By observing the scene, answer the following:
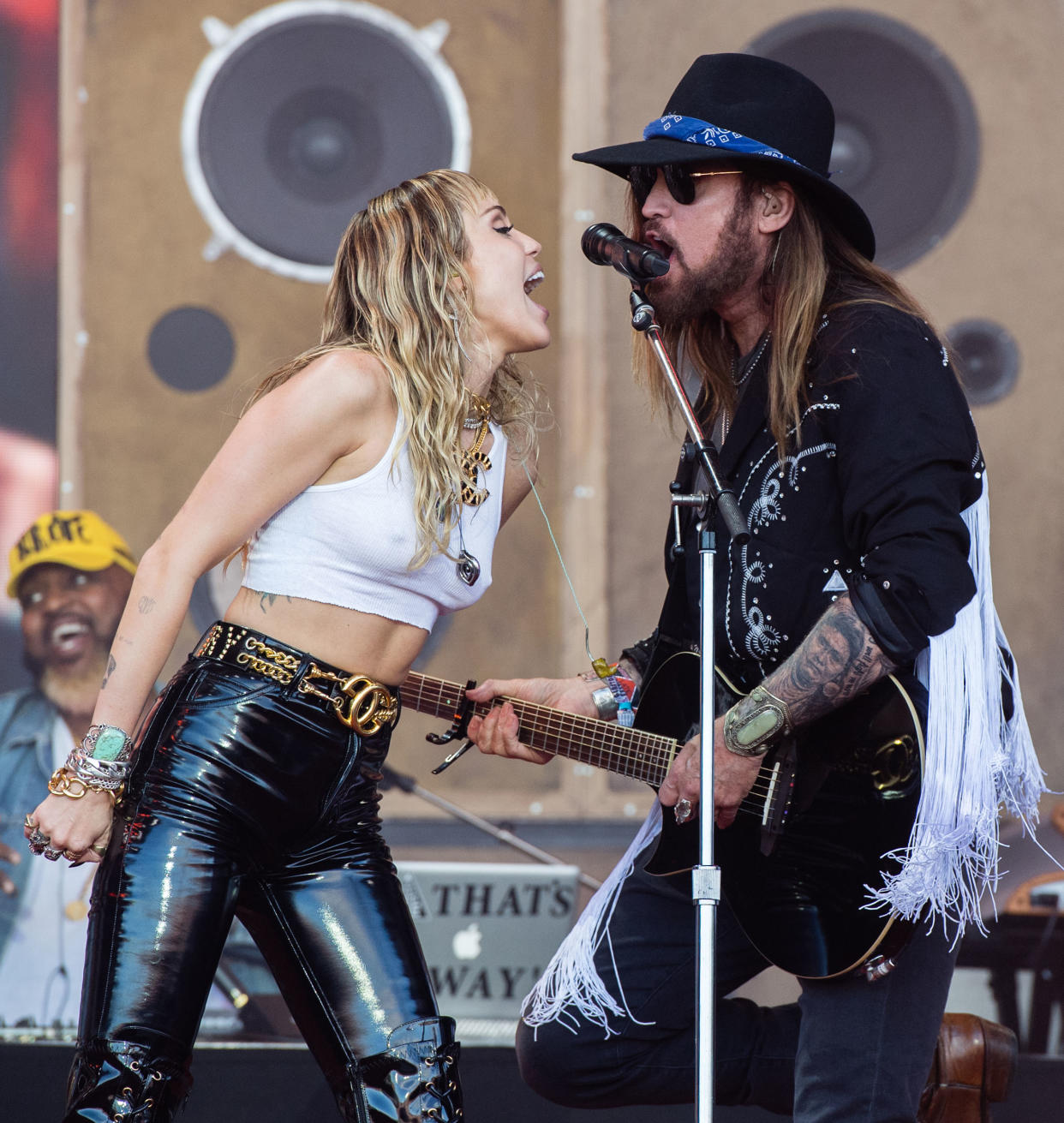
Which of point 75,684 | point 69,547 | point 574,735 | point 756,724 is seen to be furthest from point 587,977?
point 69,547

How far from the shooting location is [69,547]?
160 inches

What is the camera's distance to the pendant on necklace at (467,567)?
2.08 meters

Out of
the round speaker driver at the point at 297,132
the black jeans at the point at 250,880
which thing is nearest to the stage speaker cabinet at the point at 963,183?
the round speaker driver at the point at 297,132

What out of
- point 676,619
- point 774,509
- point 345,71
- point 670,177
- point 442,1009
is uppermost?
point 345,71

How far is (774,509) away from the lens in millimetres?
2217

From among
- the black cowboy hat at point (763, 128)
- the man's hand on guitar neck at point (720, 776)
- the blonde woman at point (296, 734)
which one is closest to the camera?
the blonde woman at point (296, 734)

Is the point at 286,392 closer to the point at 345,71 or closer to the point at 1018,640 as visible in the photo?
the point at 345,71

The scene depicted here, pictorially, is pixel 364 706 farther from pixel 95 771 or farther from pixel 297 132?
pixel 297 132

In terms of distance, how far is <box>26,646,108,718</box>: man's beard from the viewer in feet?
13.3

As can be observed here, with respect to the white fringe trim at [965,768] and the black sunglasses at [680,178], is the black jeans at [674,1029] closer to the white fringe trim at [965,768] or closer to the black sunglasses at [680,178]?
the white fringe trim at [965,768]

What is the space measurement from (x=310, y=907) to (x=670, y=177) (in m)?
1.40

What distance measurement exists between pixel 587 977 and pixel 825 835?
557 mm

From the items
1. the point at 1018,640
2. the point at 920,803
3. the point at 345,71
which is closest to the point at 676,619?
the point at 920,803

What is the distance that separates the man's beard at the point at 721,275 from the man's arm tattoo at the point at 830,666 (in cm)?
67
